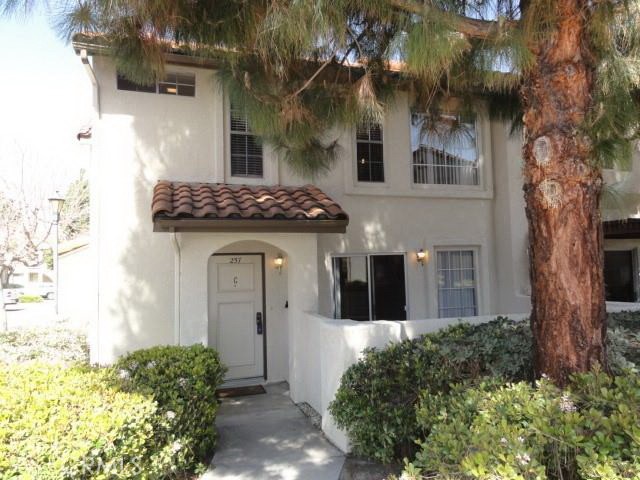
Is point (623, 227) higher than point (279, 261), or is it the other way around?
point (623, 227)

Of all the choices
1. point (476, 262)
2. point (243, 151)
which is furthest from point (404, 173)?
point (243, 151)

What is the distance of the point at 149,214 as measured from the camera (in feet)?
27.2

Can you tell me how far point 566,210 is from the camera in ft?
13.6

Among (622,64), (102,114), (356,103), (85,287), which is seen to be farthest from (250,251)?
(85,287)

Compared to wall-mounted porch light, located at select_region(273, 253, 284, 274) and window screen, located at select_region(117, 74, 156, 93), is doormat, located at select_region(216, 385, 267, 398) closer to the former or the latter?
wall-mounted porch light, located at select_region(273, 253, 284, 274)

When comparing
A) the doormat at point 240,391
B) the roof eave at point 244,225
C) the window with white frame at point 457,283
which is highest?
the roof eave at point 244,225

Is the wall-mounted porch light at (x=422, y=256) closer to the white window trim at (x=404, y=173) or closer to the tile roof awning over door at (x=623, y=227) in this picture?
the white window trim at (x=404, y=173)

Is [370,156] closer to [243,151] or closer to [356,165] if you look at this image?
[356,165]

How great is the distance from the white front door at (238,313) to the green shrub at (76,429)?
3.82 m

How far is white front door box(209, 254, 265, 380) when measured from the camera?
9.04m

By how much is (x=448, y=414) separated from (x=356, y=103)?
12.5ft

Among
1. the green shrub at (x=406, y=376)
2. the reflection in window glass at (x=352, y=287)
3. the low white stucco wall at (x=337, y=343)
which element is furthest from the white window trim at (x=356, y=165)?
the green shrub at (x=406, y=376)

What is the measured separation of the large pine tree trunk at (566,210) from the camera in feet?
13.5

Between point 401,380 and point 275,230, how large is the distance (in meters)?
3.18
